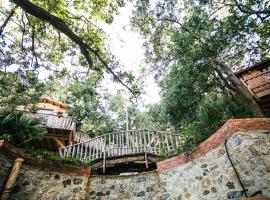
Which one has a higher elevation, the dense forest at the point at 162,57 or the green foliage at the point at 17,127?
the dense forest at the point at 162,57

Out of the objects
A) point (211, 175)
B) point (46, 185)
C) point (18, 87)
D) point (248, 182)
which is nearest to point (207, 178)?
point (211, 175)

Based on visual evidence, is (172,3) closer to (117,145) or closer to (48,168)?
(117,145)

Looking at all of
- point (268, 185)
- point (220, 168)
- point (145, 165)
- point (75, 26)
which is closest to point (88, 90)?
point (75, 26)

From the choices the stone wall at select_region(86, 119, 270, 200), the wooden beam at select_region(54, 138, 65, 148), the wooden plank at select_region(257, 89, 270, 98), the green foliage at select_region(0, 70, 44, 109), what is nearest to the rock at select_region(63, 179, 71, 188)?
the stone wall at select_region(86, 119, 270, 200)

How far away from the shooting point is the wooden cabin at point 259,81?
9070mm

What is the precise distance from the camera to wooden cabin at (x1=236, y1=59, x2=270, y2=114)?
907 cm

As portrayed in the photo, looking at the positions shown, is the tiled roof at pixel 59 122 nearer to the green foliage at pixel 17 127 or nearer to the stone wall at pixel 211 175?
the green foliage at pixel 17 127

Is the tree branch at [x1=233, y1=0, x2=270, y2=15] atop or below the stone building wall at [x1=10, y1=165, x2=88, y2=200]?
atop

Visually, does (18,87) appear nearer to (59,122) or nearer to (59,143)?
(59,122)

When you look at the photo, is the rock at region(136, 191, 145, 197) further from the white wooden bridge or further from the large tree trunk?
the large tree trunk

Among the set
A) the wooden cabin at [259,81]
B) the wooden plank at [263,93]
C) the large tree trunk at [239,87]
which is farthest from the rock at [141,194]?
the wooden plank at [263,93]

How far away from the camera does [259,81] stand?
9.75 m

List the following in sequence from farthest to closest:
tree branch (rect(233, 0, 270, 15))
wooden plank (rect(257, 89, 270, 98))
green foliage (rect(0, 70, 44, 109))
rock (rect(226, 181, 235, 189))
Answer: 1. tree branch (rect(233, 0, 270, 15))
2. green foliage (rect(0, 70, 44, 109))
3. wooden plank (rect(257, 89, 270, 98))
4. rock (rect(226, 181, 235, 189))

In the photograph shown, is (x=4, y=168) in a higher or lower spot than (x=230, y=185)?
higher
